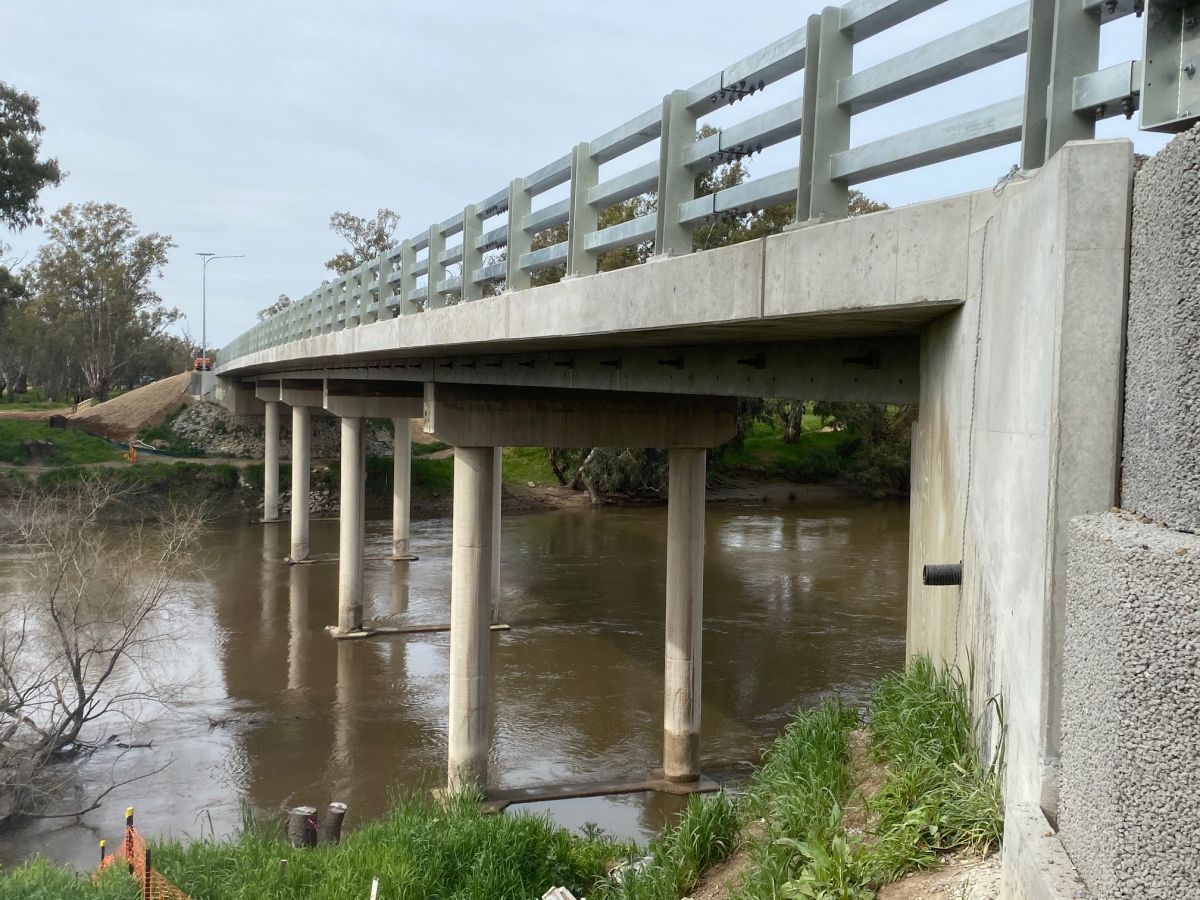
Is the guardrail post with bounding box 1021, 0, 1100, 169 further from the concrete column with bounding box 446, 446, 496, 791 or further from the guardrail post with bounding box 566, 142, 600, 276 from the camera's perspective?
the concrete column with bounding box 446, 446, 496, 791

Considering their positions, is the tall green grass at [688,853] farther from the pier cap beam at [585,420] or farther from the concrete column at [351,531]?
the concrete column at [351,531]

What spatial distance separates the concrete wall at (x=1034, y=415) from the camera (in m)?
2.98

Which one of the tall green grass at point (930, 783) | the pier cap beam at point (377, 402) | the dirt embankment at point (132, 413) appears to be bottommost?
the tall green grass at point (930, 783)

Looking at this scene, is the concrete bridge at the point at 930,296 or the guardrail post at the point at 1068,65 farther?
the guardrail post at the point at 1068,65

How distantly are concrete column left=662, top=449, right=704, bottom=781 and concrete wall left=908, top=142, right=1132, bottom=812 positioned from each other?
8613 millimetres

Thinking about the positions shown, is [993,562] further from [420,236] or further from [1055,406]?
[420,236]

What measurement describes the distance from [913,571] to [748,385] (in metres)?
3.00

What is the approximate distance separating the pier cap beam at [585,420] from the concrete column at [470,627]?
1.15ft

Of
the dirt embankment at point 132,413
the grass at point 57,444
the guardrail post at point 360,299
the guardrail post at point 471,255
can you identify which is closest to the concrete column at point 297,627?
the guardrail post at point 360,299

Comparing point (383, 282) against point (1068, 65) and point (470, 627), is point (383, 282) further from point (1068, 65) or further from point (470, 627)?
point (1068, 65)

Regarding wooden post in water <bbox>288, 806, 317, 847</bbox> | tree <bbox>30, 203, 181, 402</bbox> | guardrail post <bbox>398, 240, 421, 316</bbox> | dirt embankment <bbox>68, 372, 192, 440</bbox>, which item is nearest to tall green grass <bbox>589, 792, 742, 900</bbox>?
wooden post in water <bbox>288, 806, 317, 847</bbox>

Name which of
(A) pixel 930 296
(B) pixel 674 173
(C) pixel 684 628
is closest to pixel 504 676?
(C) pixel 684 628

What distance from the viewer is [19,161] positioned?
131 ft

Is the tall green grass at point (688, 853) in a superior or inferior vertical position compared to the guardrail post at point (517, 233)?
inferior
